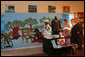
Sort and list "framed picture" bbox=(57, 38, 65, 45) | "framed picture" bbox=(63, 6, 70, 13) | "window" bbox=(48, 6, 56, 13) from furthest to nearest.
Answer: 1. "framed picture" bbox=(63, 6, 70, 13)
2. "window" bbox=(48, 6, 56, 13)
3. "framed picture" bbox=(57, 38, 65, 45)

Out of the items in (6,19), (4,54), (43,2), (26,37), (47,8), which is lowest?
(4,54)

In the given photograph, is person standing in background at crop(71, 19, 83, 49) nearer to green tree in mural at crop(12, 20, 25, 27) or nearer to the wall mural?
the wall mural

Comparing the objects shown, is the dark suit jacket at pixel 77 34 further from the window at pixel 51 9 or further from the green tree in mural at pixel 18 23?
the green tree in mural at pixel 18 23

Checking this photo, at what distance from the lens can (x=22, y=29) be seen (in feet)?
11.4

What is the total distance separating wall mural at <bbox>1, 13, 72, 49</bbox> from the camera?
3.34 metres

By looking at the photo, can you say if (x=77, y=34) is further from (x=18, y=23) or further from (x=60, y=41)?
(x=18, y=23)

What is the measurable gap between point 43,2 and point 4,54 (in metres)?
2.37

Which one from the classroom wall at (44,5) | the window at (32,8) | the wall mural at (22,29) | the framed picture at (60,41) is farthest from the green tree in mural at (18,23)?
the framed picture at (60,41)

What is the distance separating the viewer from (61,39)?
2.97 m

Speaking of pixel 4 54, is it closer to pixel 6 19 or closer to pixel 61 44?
pixel 6 19

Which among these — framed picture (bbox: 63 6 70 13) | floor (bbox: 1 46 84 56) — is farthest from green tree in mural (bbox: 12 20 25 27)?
framed picture (bbox: 63 6 70 13)

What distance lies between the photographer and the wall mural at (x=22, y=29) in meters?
3.34

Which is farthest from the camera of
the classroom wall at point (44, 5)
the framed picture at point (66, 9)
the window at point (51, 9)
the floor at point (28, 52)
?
the framed picture at point (66, 9)

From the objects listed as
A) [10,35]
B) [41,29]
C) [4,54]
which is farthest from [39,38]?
[4,54]
